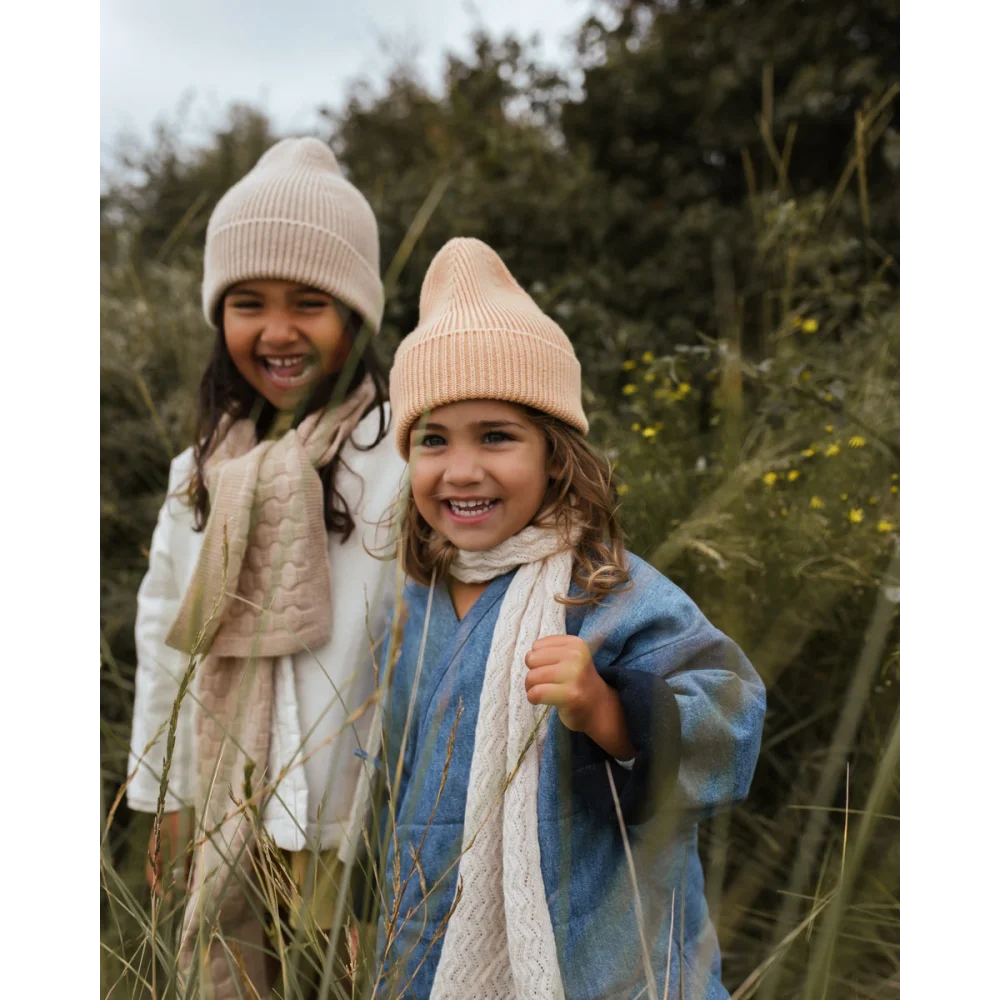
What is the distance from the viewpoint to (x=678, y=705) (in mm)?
1251

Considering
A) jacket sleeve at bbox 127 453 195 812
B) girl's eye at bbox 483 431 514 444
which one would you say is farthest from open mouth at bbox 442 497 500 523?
jacket sleeve at bbox 127 453 195 812

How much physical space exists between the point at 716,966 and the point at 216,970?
0.91 meters

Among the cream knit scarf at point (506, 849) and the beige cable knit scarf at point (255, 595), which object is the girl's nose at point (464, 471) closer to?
the cream knit scarf at point (506, 849)

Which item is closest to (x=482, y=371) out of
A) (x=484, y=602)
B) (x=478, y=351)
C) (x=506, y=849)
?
(x=478, y=351)

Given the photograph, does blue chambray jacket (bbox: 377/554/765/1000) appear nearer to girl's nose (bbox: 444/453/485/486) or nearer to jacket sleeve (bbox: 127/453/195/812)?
girl's nose (bbox: 444/453/485/486)

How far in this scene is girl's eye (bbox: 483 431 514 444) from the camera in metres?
1.48

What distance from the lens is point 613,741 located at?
129 centimetres

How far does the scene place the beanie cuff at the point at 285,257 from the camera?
5.90ft

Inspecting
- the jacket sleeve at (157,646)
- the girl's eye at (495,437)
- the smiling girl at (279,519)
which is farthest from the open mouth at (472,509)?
the jacket sleeve at (157,646)

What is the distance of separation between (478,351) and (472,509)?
0.86 ft

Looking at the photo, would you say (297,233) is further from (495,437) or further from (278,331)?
(495,437)
